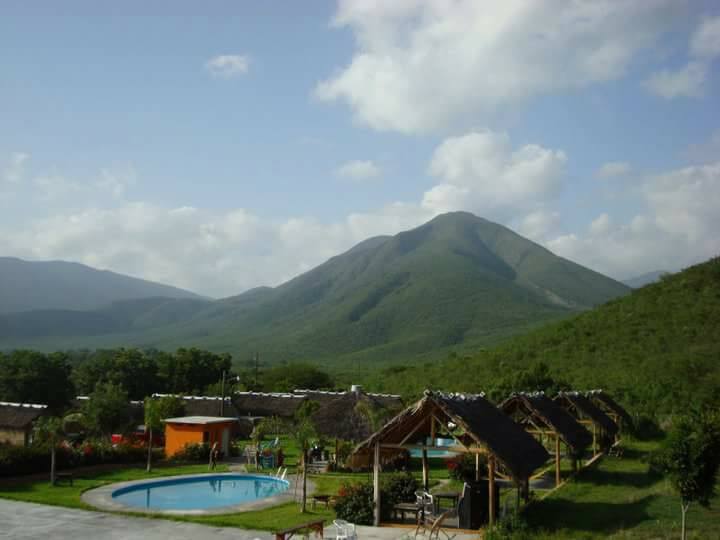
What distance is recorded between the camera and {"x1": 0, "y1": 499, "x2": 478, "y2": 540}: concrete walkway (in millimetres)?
14062

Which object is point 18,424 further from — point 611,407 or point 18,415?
point 611,407

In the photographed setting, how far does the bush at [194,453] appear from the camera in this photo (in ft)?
89.9

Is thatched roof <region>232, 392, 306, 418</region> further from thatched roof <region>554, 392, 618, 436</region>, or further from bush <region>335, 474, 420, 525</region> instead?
bush <region>335, 474, 420, 525</region>

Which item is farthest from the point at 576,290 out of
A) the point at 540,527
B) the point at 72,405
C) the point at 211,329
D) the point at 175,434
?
the point at 540,527

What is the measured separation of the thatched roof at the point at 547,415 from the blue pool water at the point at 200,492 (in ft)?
26.0

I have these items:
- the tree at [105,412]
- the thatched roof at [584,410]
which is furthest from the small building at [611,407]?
the tree at [105,412]

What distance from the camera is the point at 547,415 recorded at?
20.5 meters

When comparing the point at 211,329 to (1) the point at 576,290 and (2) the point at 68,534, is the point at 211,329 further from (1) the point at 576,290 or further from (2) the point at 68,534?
(2) the point at 68,534

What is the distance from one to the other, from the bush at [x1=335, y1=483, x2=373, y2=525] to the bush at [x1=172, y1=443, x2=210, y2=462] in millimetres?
13059

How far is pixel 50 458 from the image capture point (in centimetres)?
2273

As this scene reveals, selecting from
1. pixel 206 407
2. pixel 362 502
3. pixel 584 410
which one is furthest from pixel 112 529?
pixel 206 407

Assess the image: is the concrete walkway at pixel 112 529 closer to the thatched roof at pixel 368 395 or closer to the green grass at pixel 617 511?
the green grass at pixel 617 511

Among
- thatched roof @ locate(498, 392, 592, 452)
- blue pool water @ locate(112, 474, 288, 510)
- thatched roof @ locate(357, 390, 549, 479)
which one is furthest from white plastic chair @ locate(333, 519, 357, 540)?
thatched roof @ locate(498, 392, 592, 452)

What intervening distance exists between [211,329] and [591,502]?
547 feet
